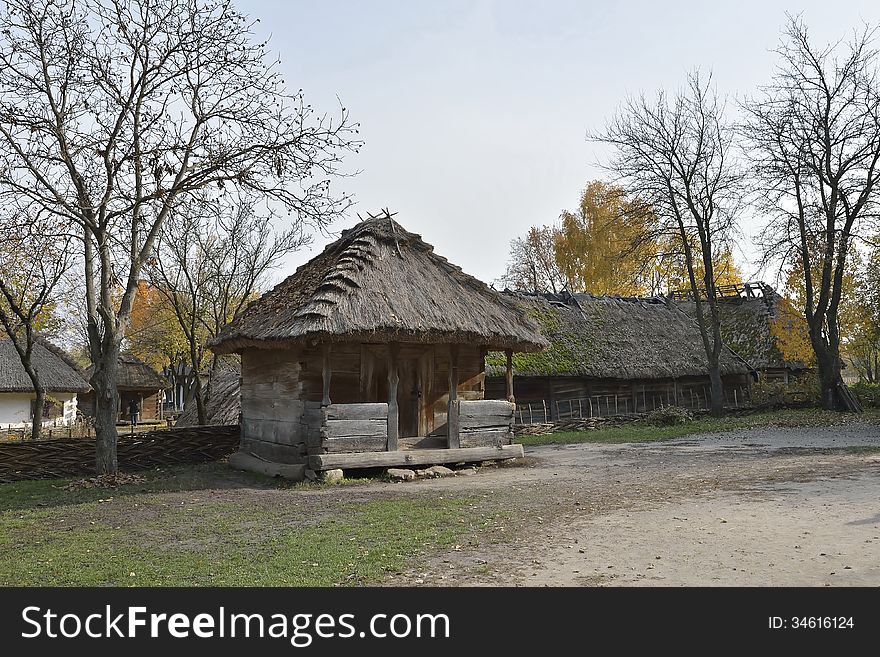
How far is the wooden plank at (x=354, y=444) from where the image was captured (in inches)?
520

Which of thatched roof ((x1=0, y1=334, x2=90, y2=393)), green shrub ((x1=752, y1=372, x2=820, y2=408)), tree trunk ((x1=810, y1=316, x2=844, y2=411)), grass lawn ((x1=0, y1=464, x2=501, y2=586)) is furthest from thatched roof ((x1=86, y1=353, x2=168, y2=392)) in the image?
tree trunk ((x1=810, y1=316, x2=844, y2=411))

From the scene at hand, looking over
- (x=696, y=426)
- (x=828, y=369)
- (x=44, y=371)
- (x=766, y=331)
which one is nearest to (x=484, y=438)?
(x=696, y=426)

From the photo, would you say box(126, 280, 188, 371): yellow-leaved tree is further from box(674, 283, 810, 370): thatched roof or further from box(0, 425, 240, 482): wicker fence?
box(674, 283, 810, 370): thatched roof

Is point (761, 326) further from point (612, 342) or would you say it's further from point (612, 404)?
point (612, 404)

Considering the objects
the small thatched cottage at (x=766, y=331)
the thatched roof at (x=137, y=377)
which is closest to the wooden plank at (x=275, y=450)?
the small thatched cottage at (x=766, y=331)

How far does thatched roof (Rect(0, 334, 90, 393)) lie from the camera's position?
35688 millimetres

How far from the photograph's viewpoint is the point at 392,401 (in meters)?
13.9

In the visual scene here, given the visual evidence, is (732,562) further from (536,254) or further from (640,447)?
(536,254)

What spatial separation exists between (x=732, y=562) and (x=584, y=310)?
80.2 ft

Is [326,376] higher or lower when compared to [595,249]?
lower

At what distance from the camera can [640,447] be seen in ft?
61.8

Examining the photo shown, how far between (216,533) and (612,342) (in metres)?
22.5

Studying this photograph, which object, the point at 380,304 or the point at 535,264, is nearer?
the point at 380,304

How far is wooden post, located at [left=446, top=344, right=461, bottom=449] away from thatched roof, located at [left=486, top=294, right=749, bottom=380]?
32.7 feet
